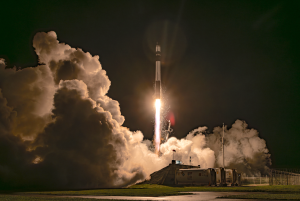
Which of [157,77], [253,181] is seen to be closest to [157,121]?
[157,77]

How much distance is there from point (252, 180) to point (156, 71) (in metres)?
51.1

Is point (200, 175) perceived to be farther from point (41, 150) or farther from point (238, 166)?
point (238, 166)

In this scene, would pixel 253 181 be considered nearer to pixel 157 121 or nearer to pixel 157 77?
pixel 157 121

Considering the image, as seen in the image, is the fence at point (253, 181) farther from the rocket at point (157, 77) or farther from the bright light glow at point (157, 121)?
the rocket at point (157, 77)

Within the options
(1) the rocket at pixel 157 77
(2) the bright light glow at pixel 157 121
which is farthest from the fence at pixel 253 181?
(1) the rocket at pixel 157 77

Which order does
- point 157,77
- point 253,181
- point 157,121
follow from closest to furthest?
point 157,121
point 157,77
point 253,181

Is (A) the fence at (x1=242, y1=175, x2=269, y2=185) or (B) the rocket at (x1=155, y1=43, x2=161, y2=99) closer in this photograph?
(B) the rocket at (x1=155, y1=43, x2=161, y2=99)

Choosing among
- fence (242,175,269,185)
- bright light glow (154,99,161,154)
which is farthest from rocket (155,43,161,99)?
fence (242,175,269,185)

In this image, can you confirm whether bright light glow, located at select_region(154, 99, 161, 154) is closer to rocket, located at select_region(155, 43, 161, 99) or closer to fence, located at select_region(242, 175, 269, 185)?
rocket, located at select_region(155, 43, 161, 99)

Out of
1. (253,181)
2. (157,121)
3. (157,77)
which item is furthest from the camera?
(253,181)

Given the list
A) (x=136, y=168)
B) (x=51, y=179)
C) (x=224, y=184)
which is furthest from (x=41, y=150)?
(x=224, y=184)

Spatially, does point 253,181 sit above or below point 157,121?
below

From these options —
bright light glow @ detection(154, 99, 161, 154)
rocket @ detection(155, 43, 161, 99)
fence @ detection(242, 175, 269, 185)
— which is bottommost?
fence @ detection(242, 175, 269, 185)

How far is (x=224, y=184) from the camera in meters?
85.7
